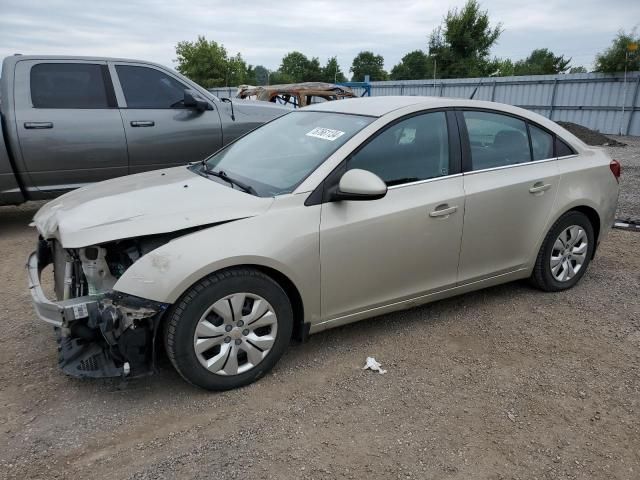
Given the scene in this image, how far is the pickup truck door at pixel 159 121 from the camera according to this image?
6121 mm

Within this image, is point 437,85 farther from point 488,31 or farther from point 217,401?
point 217,401

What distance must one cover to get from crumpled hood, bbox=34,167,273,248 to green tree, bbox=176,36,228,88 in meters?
50.7

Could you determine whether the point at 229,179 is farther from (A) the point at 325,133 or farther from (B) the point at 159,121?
(B) the point at 159,121

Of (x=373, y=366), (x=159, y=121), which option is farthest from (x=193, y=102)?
(x=373, y=366)

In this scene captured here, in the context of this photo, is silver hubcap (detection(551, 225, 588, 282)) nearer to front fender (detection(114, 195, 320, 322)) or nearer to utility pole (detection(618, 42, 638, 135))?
front fender (detection(114, 195, 320, 322))

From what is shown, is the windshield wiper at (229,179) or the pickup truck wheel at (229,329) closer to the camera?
the pickup truck wheel at (229,329)

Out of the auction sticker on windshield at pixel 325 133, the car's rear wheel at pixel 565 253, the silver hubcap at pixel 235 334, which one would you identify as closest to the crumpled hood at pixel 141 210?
the silver hubcap at pixel 235 334

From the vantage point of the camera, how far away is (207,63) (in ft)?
168

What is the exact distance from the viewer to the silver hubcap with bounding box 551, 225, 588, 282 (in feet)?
13.8

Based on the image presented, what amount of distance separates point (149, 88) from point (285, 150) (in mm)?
3576

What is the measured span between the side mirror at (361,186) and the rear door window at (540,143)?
1728mm

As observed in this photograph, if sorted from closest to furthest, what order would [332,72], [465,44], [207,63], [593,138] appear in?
[593,138], [465,44], [207,63], [332,72]

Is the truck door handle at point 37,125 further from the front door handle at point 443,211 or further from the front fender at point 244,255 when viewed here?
the front door handle at point 443,211

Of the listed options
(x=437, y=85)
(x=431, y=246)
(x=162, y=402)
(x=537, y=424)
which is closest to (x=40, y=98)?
(x=162, y=402)
